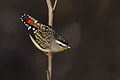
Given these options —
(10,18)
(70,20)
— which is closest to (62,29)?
(70,20)

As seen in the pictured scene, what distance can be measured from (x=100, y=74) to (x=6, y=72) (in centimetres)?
25

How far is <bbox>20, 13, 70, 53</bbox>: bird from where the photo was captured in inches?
22.5

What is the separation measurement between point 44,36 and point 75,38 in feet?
0.45

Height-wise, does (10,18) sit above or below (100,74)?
above

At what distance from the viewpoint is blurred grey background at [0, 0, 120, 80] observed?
0.64 meters

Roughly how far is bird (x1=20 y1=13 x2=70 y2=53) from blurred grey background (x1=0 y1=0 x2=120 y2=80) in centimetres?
8

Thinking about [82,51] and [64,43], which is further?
[82,51]

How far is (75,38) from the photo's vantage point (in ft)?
2.28

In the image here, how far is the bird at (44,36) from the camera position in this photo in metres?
0.57

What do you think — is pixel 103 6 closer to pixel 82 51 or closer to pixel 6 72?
pixel 82 51

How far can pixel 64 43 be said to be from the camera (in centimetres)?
57

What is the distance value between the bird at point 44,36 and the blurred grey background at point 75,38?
78 millimetres

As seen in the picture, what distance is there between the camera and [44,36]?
577 mm

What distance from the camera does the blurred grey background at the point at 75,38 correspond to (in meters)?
0.64
